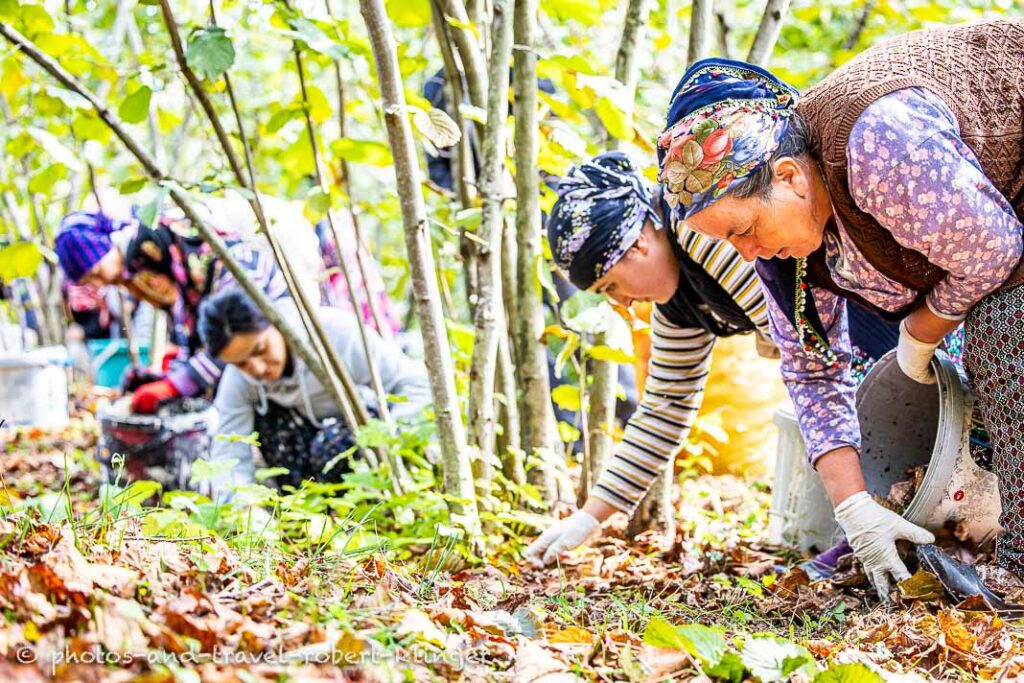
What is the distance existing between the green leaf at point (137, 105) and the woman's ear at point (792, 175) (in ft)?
5.11

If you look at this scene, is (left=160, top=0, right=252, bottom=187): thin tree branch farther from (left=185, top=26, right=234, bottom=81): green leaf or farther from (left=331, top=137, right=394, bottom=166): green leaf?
(left=331, top=137, right=394, bottom=166): green leaf

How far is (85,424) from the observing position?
4.98 metres

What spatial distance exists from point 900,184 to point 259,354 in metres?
2.49

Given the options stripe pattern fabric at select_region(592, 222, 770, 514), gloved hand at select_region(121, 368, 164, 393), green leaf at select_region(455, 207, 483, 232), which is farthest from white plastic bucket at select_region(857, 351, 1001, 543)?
gloved hand at select_region(121, 368, 164, 393)

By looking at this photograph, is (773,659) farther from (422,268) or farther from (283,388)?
(283,388)

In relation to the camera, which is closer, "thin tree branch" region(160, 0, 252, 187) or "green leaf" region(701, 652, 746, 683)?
"green leaf" region(701, 652, 746, 683)

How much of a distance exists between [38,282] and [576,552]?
4332 mm

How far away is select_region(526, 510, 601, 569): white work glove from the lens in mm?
2334

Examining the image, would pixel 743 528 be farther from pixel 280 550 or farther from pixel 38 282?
pixel 38 282

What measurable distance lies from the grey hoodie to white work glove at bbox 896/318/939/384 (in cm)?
164

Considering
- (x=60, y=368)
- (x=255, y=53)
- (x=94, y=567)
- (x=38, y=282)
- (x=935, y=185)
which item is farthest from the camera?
(x=255, y=53)

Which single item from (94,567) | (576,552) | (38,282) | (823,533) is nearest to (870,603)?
(823,533)

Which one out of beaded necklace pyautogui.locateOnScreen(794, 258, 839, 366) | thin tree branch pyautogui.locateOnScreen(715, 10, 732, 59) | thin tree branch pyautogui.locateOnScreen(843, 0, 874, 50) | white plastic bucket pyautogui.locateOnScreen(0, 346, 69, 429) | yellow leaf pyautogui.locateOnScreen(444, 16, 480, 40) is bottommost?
white plastic bucket pyautogui.locateOnScreen(0, 346, 69, 429)

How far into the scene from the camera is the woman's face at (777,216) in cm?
176
